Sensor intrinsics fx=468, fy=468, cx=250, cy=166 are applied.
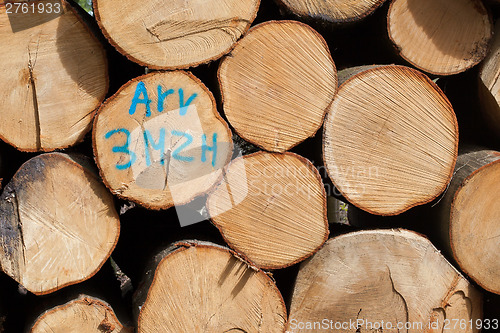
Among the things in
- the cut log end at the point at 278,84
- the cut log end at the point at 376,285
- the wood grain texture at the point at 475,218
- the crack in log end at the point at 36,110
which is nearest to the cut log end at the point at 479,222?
the wood grain texture at the point at 475,218

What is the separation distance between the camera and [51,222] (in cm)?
168

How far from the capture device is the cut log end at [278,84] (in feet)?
5.79

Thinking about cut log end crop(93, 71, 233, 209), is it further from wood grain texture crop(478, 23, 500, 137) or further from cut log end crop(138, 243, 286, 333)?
wood grain texture crop(478, 23, 500, 137)

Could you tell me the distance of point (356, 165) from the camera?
6.32 feet

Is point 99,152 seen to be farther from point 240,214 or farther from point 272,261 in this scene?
point 272,261

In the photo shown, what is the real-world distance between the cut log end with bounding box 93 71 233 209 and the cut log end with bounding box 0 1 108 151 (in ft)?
0.47

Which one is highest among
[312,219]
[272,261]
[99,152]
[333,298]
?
Answer: [99,152]

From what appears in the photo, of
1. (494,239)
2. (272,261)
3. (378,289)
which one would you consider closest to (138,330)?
(272,261)

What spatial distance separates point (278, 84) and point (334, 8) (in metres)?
0.40

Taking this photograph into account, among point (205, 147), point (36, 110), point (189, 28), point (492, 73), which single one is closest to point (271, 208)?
point (205, 147)

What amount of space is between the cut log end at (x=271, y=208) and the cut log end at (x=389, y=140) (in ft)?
0.48

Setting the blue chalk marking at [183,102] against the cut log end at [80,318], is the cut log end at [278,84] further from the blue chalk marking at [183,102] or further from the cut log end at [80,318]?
the cut log end at [80,318]

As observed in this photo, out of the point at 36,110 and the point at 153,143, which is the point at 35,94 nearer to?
the point at 36,110

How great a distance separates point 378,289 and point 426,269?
24 centimetres
